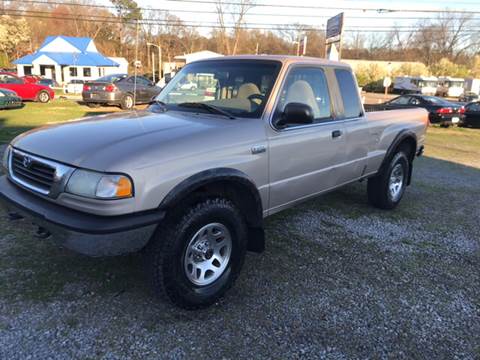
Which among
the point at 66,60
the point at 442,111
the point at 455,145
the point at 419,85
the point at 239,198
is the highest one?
the point at 66,60

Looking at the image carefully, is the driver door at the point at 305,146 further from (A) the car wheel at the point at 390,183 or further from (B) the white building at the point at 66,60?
(B) the white building at the point at 66,60

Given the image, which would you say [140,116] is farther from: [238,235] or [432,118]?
[432,118]

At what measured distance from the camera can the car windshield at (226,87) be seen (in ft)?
11.5

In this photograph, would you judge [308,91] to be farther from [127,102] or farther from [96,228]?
[127,102]

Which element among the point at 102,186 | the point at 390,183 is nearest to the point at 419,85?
the point at 390,183

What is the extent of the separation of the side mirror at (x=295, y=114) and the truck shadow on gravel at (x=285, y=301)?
4.54 ft

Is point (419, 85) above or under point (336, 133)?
Result: above

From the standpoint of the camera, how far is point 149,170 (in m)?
2.54

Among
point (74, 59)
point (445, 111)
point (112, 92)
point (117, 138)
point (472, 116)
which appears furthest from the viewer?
point (74, 59)

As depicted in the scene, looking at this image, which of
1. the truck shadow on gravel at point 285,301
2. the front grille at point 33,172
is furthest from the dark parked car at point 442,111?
the front grille at point 33,172

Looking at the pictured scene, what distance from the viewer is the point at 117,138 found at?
279 centimetres

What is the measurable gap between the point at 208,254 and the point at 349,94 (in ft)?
8.48

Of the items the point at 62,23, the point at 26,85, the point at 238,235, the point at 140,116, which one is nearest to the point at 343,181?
the point at 238,235

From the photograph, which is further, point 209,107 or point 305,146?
point 305,146
